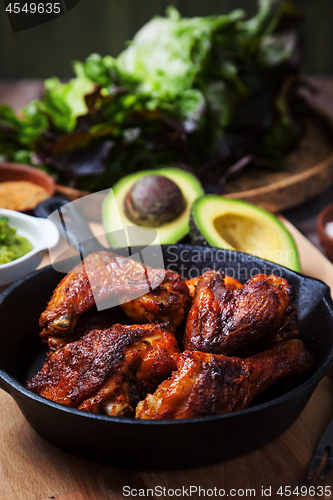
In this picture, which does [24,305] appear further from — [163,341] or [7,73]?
[7,73]

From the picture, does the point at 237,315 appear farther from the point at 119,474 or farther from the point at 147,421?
the point at 119,474

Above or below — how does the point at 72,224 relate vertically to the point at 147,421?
below

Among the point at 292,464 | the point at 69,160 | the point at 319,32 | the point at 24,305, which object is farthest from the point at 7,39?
the point at 292,464

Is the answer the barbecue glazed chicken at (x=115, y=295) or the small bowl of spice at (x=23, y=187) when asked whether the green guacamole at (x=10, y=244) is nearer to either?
the small bowl of spice at (x=23, y=187)

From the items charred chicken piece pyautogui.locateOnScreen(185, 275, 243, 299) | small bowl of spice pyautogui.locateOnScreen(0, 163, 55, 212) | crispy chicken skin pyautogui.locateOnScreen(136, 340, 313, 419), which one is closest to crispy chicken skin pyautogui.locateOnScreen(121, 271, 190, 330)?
charred chicken piece pyautogui.locateOnScreen(185, 275, 243, 299)

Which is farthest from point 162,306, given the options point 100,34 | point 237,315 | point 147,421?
point 100,34

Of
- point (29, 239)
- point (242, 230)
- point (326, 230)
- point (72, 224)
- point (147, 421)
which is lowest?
point (326, 230)

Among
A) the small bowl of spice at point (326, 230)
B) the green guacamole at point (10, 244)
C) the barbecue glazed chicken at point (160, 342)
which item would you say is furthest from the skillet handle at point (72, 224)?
the small bowl of spice at point (326, 230)
